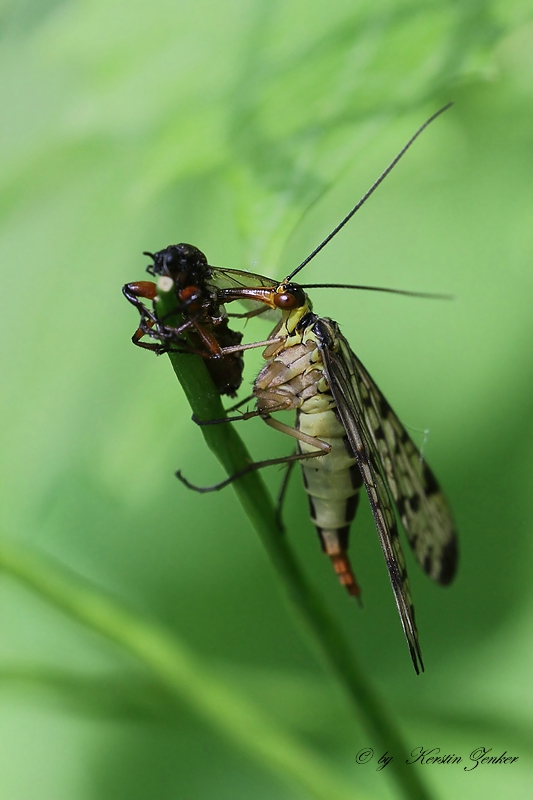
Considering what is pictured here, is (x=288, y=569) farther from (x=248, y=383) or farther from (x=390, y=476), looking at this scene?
(x=248, y=383)

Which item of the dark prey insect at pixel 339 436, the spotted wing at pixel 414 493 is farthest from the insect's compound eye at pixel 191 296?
the spotted wing at pixel 414 493

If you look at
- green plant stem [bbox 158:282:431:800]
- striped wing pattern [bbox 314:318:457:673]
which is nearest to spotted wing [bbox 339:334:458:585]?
striped wing pattern [bbox 314:318:457:673]

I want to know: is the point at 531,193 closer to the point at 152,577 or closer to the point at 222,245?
the point at 222,245

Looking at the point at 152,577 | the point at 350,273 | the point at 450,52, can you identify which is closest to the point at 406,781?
the point at 152,577

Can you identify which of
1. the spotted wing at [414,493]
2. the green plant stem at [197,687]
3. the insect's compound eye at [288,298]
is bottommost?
the green plant stem at [197,687]

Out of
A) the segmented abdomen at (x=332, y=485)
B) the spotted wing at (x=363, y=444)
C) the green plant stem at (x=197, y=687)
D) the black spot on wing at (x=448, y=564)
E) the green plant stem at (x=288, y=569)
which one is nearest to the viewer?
the green plant stem at (x=288, y=569)

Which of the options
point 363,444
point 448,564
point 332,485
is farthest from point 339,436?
point 448,564

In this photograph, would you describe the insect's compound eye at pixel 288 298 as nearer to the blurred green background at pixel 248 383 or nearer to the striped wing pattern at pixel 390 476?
the striped wing pattern at pixel 390 476

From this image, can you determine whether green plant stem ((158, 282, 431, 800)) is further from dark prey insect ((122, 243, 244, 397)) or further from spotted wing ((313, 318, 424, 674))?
spotted wing ((313, 318, 424, 674))
